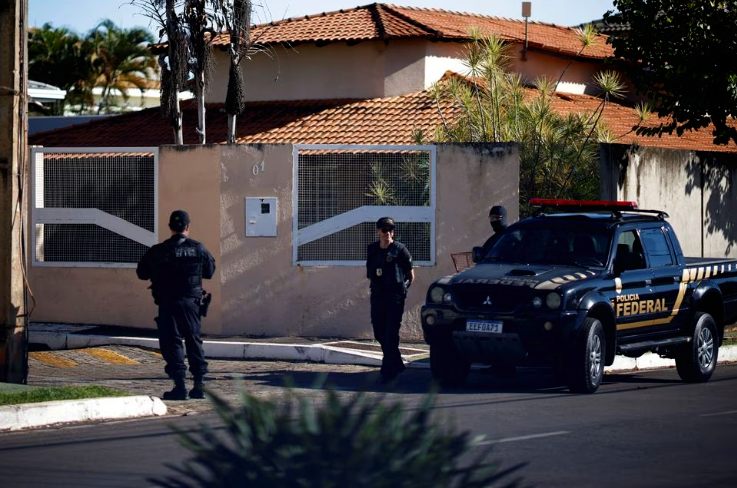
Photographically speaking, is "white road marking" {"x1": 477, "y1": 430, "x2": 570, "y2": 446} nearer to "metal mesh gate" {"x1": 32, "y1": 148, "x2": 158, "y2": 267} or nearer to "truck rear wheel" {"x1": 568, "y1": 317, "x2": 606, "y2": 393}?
"truck rear wheel" {"x1": 568, "y1": 317, "x2": 606, "y2": 393}

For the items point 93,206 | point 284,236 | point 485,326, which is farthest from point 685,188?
point 93,206

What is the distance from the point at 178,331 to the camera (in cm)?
1127

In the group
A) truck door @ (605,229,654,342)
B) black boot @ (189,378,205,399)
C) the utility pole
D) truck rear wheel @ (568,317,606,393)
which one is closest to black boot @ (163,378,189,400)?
black boot @ (189,378,205,399)

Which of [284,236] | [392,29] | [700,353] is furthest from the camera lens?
[392,29]

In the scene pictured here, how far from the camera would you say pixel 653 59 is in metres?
18.4

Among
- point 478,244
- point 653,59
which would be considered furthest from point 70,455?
point 653,59

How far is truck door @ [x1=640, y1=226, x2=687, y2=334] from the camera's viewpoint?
12.9 metres

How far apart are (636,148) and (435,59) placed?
1426 centimetres

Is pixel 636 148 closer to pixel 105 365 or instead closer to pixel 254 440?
pixel 105 365

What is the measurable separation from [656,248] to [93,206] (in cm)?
822

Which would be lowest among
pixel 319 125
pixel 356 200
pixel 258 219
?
pixel 258 219

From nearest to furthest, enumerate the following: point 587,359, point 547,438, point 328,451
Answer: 1. point 328,451
2. point 547,438
3. point 587,359

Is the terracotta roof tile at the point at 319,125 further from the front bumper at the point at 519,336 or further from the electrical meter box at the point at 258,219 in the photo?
the front bumper at the point at 519,336

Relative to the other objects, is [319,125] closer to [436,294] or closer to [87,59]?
[436,294]
